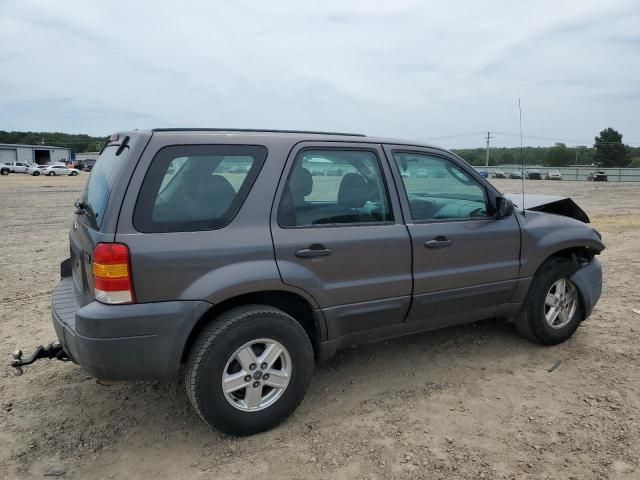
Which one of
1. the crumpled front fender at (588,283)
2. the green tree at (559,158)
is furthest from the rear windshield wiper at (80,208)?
the green tree at (559,158)

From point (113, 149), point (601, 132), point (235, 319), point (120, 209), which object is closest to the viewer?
point (120, 209)

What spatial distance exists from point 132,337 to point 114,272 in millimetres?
359

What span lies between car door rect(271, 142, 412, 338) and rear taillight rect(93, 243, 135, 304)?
0.84 meters

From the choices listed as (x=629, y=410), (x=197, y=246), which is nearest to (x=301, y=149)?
(x=197, y=246)

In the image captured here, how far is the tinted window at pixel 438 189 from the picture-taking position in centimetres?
360

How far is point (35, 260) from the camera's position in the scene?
7.84m

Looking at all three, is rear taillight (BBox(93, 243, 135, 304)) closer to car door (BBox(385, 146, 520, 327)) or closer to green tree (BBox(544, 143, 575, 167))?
car door (BBox(385, 146, 520, 327))

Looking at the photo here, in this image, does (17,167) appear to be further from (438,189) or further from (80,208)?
(438,189)

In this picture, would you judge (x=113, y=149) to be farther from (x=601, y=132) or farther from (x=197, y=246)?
(x=601, y=132)

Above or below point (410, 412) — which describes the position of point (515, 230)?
above

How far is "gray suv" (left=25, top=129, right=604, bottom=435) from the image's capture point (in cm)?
267

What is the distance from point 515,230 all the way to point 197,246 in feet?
8.30

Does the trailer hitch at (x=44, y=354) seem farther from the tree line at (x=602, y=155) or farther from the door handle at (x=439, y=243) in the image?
the tree line at (x=602, y=155)

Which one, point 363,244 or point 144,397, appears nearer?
point 363,244
